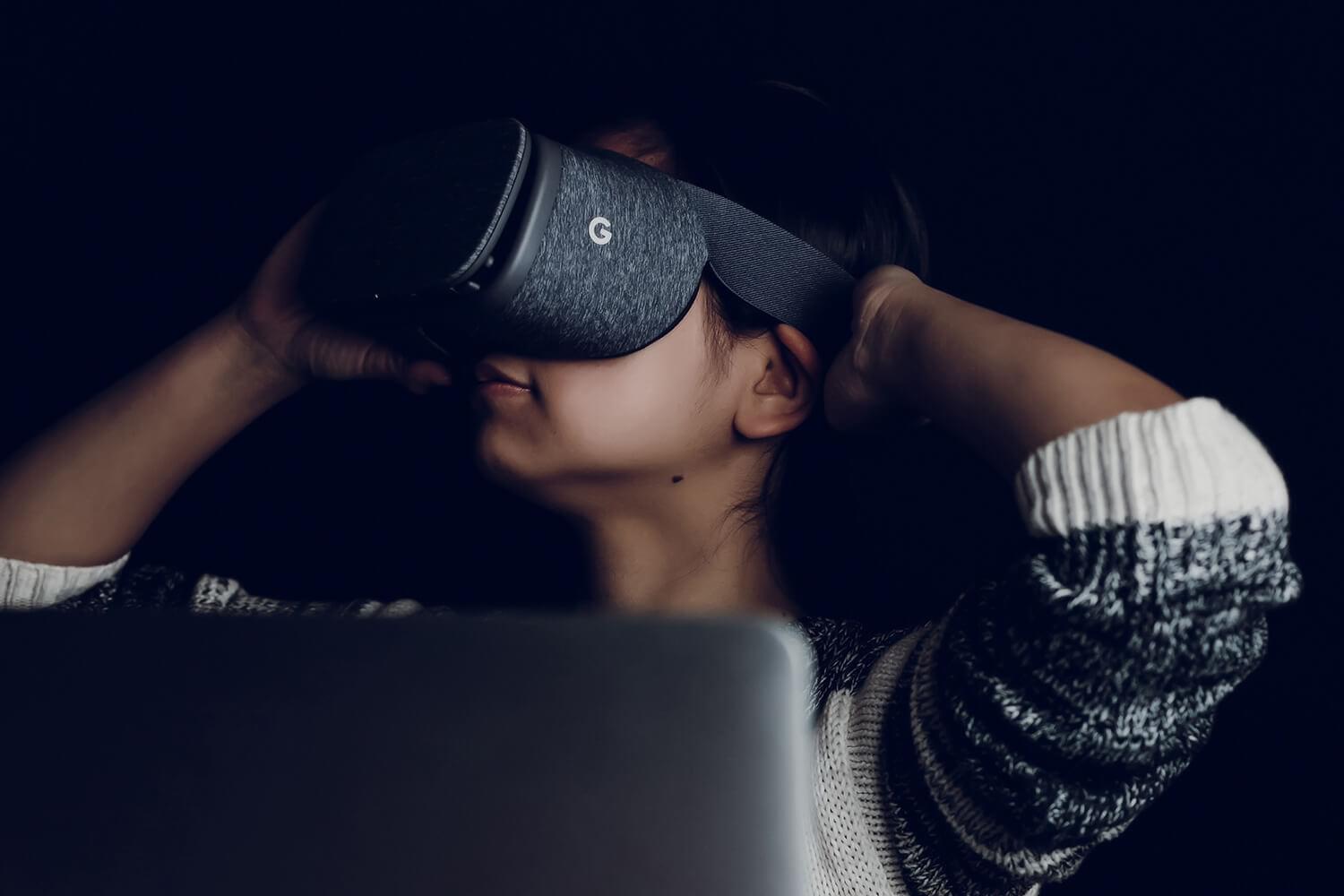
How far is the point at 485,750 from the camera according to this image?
0.95 feet

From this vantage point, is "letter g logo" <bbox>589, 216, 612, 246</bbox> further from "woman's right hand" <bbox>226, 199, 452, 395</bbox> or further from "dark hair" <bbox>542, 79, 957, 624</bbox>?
"woman's right hand" <bbox>226, 199, 452, 395</bbox>

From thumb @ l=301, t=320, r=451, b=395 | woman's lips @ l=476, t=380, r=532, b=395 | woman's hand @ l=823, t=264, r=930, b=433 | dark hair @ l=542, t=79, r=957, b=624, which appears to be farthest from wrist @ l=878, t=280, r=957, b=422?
thumb @ l=301, t=320, r=451, b=395

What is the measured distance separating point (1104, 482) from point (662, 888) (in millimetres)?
330

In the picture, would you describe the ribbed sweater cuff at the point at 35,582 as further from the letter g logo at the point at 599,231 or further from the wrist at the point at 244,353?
the letter g logo at the point at 599,231

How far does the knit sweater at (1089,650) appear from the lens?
508mm

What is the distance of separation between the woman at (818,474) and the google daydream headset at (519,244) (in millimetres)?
57

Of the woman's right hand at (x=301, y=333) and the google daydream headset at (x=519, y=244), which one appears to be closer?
the google daydream headset at (x=519, y=244)

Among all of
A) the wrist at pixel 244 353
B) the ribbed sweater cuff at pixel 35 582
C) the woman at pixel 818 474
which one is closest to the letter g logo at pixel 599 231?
the woman at pixel 818 474

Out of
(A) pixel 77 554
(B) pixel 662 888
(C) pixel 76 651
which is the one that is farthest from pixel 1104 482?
(A) pixel 77 554

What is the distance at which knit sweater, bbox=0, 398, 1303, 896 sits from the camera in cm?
51

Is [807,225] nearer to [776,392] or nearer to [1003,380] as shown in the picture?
[776,392]

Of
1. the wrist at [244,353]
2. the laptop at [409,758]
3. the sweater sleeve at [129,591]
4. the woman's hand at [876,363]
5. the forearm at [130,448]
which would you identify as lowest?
the sweater sleeve at [129,591]

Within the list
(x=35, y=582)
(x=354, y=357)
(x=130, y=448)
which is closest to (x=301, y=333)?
(x=354, y=357)

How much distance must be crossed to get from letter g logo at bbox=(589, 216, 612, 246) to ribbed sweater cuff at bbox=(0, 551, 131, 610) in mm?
503
